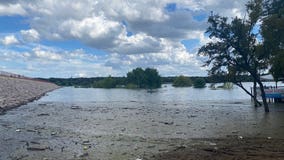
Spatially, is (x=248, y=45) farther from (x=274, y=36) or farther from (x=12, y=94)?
(x=12, y=94)

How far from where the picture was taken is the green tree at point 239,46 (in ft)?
106

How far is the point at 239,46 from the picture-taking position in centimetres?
3256

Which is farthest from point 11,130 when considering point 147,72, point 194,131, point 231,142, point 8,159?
point 147,72

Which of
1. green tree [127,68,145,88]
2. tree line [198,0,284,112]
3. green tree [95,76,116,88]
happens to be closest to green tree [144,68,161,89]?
green tree [127,68,145,88]

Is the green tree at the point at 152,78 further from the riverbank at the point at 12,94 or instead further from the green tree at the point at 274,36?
the green tree at the point at 274,36

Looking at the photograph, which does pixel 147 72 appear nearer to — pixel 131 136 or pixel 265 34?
pixel 265 34

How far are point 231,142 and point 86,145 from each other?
238 inches

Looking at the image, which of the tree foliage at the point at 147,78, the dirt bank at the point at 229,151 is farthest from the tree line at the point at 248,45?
the tree foliage at the point at 147,78

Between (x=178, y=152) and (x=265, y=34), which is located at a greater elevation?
(x=265, y=34)

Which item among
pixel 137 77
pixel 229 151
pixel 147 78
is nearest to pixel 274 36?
pixel 229 151

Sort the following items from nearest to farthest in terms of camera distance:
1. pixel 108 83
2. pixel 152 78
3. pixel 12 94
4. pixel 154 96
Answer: pixel 12 94
pixel 154 96
pixel 152 78
pixel 108 83

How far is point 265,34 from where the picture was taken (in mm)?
29297

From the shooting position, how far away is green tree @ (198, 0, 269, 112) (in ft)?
106

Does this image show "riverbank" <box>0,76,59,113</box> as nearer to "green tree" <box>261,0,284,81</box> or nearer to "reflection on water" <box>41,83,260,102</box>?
"reflection on water" <box>41,83,260,102</box>
